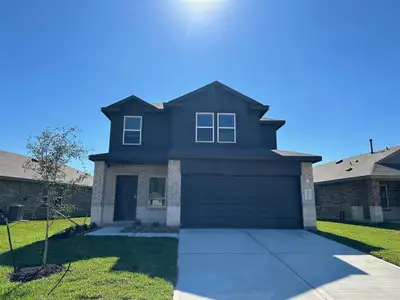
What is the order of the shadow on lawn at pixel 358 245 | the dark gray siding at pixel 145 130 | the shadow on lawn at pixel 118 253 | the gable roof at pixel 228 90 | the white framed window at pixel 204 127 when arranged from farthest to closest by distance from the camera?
the dark gray siding at pixel 145 130, the gable roof at pixel 228 90, the white framed window at pixel 204 127, the shadow on lawn at pixel 358 245, the shadow on lawn at pixel 118 253

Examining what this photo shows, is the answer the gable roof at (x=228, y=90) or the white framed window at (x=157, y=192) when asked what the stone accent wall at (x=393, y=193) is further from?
the white framed window at (x=157, y=192)

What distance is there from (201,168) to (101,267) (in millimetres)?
6968

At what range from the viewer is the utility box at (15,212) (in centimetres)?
1581

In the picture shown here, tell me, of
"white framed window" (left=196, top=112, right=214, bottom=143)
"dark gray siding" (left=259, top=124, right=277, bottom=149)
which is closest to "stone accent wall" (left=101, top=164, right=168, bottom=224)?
"white framed window" (left=196, top=112, right=214, bottom=143)

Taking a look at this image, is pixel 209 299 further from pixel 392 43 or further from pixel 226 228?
pixel 392 43

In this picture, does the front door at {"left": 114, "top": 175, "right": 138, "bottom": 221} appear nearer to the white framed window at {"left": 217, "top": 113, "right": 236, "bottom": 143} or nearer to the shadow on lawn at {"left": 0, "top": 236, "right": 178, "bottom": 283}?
the shadow on lawn at {"left": 0, "top": 236, "right": 178, "bottom": 283}

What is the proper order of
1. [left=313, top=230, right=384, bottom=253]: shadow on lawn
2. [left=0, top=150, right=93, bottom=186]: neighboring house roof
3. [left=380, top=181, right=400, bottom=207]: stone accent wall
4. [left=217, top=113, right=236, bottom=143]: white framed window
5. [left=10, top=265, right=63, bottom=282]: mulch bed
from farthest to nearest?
[left=380, top=181, right=400, bottom=207]: stone accent wall < [left=0, top=150, right=93, bottom=186]: neighboring house roof < [left=217, top=113, right=236, bottom=143]: white framed window < [left=313, top=230, right=384, bottom=253]: shadow on lawn < [left=10, top=265, right=63, bottom=282]: mulch bed

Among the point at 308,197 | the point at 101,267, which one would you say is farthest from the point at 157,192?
the point at 101,267

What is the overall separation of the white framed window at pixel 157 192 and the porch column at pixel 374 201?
1310cm

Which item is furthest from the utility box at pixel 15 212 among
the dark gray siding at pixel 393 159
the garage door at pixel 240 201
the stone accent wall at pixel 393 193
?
the dark gray siding at pixel 393 159

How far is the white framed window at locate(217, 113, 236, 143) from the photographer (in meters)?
14.3

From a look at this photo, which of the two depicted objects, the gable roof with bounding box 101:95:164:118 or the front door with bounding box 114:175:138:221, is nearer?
the front door with bounding box 114:175:138:221

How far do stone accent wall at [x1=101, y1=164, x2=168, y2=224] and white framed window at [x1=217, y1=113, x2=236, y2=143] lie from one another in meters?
3.44

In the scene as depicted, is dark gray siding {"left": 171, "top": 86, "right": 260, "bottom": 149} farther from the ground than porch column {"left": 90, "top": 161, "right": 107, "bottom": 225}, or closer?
farther from the ground
